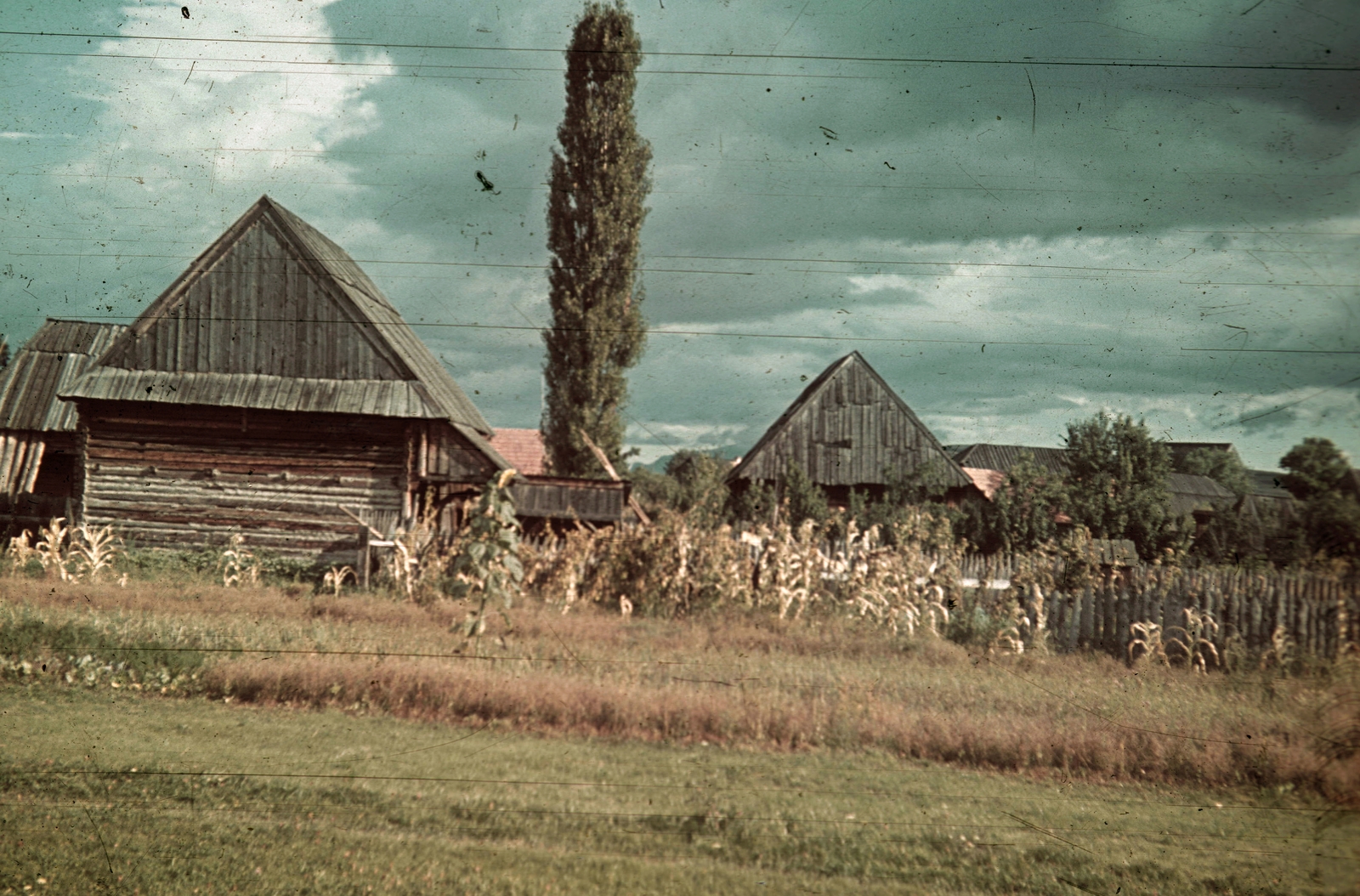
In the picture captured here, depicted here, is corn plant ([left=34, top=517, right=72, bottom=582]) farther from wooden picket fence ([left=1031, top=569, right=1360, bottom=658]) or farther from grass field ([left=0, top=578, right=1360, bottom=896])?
wooden picket fence ([left=1031, top=569, right=1360, bottom=658])

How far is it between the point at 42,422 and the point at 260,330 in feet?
6.16

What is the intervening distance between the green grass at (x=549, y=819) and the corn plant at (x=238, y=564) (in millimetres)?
862

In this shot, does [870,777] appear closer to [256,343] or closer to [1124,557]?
[1124,557]

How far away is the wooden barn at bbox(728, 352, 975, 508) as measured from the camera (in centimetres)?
420

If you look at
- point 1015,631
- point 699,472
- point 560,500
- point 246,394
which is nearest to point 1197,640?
point 1015,631

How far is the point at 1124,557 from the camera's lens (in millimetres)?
3805

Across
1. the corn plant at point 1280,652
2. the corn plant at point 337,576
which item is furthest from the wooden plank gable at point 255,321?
the corn plant at point 1280,652

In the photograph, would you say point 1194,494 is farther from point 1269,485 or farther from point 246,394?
point 246,394

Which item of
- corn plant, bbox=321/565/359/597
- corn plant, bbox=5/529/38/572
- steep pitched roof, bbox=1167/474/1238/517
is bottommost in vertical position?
Result: corn plant, bbox=321/565/359/597

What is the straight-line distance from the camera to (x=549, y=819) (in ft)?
12.7

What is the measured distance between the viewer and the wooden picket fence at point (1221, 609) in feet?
9.91

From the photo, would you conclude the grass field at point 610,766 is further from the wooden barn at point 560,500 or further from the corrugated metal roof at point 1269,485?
the wooden barn at point 560,500

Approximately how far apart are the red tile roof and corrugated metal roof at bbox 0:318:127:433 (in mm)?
3631

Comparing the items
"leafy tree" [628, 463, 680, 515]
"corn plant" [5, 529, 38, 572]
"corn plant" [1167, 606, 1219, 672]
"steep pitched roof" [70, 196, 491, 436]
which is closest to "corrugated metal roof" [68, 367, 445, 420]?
"steep pitched roof" [70, 196, 491, 436]
